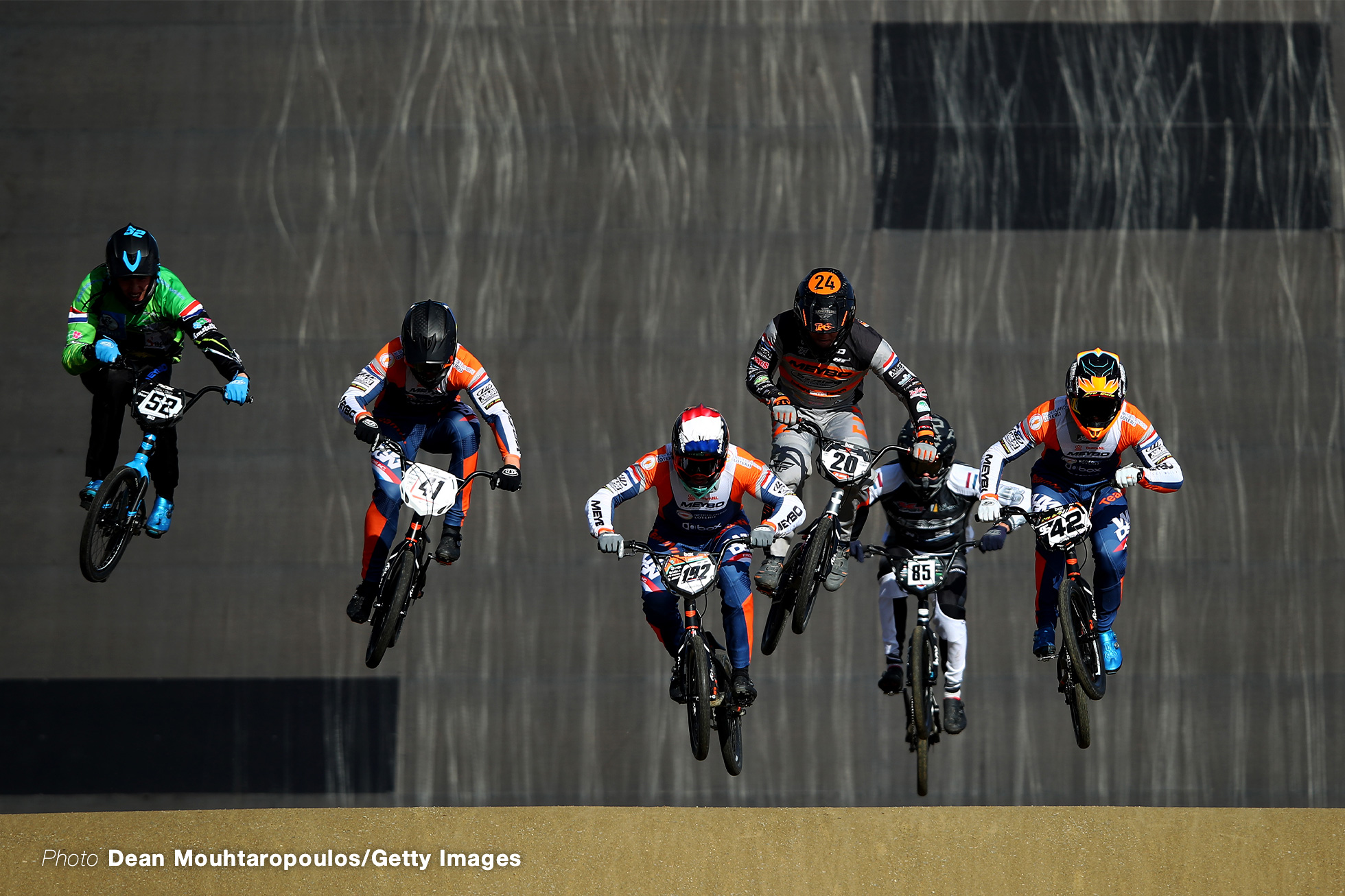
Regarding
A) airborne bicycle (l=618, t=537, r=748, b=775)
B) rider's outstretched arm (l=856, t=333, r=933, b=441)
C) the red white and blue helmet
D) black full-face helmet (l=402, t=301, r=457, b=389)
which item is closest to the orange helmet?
rider's outstretched arm (l=856, t=333, r=933, b=441)

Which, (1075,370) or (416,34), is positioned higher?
(416,34)

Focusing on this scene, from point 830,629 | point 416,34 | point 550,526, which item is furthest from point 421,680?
point 416,34

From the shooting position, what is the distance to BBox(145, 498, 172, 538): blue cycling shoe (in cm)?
1146

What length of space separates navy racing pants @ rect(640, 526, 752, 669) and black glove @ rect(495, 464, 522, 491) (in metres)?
1.08

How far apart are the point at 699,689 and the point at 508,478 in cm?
208

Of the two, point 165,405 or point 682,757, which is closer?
point 165,405

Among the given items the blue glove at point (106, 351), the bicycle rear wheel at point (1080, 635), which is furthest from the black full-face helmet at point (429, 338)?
the bicycle rear wheel at point (1080, 635)

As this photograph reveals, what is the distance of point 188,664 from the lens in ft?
51.6

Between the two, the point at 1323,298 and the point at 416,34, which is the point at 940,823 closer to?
the point at 1323,298

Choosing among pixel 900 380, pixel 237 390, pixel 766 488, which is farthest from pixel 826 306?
pixel 237 390

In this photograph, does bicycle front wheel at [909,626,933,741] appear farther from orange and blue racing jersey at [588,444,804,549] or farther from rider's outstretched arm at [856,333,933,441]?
rider's outstretched arm at [856,333,933,441]

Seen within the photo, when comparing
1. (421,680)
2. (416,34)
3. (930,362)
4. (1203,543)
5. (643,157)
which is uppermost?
(416,34)

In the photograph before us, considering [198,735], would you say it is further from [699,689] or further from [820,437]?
[820,437]

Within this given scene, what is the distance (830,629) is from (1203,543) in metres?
4.11
